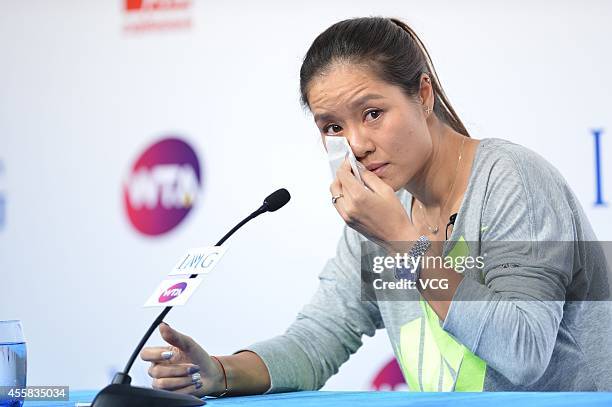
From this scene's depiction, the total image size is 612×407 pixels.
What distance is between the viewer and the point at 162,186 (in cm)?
240

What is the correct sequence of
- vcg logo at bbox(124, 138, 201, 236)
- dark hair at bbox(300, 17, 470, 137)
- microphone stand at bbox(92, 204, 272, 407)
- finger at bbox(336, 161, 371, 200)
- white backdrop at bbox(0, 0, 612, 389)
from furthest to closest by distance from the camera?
vcg logo at bbox(124, 138, 201, 236), white backdrop at bbox(0, 0, 612, 389), dark hair at bbox(300, 17, 470, 137), finger at bbox(336, 161, 371, 200), microphone stand at bbox(92, 204, 272, 407)

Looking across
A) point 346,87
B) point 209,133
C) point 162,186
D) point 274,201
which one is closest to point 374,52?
point 346,87

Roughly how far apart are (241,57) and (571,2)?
0.87 metres

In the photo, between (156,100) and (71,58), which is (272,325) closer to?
(156,100)

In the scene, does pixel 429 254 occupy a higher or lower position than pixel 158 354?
higher

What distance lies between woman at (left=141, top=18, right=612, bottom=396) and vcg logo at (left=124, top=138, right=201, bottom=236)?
79 centimetres

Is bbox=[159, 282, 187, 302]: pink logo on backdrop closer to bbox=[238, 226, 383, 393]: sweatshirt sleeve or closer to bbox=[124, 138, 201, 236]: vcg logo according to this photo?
bbox=[238, 226, 383, 393]: sweatshirt sleeve

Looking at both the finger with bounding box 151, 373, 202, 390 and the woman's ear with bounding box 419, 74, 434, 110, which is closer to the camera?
the finger with bounding box 151, 373, 202, 390

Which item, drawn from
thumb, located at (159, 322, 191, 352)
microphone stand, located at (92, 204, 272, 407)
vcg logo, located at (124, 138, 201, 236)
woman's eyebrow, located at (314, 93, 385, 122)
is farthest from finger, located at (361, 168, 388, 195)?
vcg logo, located at (124, 138, 201, 236)

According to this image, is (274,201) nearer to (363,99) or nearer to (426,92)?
(363,99)

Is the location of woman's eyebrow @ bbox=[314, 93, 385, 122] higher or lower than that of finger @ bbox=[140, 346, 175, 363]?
higher

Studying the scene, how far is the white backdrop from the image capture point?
6.57ft

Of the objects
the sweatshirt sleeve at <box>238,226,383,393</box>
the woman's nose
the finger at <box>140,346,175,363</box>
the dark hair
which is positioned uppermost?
the dark hair

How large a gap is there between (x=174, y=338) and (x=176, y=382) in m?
0.06
